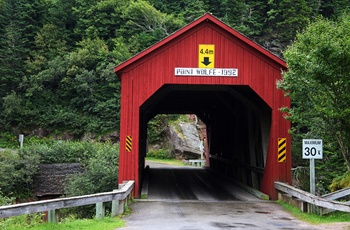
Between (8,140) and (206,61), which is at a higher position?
(206,61)

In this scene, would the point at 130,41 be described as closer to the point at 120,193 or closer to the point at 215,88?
the point at 215,88

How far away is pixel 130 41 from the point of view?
43.7 metres

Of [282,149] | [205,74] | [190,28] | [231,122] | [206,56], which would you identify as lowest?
[282,149]

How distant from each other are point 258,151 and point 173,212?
6209mm

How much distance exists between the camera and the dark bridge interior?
1538 centimetres

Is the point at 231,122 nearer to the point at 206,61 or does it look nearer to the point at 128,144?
the point at 206,61

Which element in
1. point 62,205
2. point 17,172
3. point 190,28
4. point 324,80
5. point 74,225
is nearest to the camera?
point 62,205

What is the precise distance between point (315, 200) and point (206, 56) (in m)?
6.18

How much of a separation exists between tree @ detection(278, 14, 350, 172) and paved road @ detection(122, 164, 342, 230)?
233cm

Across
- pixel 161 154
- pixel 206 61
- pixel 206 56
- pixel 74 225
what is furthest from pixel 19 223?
pixel 161 154

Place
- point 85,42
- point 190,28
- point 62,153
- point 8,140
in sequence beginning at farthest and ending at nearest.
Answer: point 85,42, point 8,140, point 62,153, point 190,28

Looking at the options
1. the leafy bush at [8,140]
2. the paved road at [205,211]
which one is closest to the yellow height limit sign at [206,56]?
the paved road at [205,211]

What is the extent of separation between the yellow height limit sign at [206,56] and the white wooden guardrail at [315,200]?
4443 mm

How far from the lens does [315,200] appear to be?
980 centimetres
